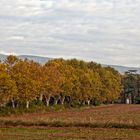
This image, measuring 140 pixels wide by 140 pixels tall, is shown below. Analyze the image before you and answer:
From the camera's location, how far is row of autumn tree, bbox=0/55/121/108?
8106 centimetres

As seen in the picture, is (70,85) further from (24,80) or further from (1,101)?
(1,101)

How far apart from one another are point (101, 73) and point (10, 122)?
10810 cm

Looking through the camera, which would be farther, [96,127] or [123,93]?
[123,93]

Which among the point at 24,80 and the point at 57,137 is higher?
the point at 24,80

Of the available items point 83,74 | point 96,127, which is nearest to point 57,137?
point 96,127

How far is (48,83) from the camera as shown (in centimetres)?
9694

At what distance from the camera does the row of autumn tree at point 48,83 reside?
266ft

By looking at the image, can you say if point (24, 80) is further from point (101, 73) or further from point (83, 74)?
point (101, 73)

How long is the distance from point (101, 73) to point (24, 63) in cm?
6674

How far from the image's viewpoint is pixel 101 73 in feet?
495

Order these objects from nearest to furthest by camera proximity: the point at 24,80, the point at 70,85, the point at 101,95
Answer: the point at 24,80
the point at 70,85
the point at 101,95

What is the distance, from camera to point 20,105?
301 feet

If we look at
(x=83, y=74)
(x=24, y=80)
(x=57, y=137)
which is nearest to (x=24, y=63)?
(x=24, y=80)

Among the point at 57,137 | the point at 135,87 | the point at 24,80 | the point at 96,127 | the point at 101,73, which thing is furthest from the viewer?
the point at 135,87
